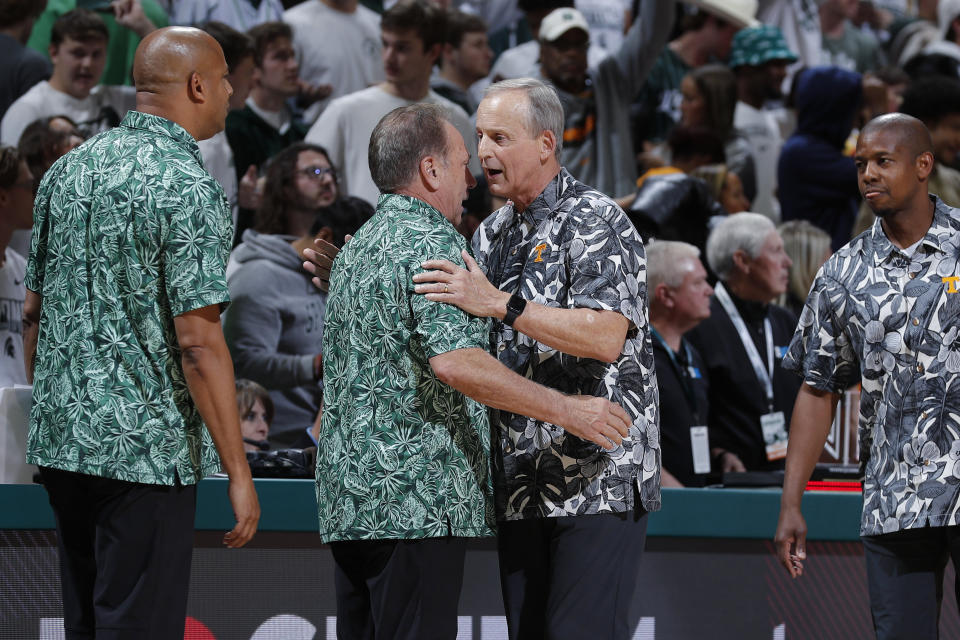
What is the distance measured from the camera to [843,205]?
6.90 meters

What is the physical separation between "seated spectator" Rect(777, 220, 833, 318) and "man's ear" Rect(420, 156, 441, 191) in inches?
144

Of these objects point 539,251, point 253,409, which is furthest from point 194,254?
point 253,409

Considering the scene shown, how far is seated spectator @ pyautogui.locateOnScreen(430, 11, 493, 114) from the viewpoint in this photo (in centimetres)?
672

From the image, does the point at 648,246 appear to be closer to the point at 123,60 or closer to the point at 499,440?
the point at 499,440

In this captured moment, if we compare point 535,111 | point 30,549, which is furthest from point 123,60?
point 535,111

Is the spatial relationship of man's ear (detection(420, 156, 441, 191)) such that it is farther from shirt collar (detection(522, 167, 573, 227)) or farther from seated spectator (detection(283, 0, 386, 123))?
seated spectator (detection(283, 0, 386, 123))

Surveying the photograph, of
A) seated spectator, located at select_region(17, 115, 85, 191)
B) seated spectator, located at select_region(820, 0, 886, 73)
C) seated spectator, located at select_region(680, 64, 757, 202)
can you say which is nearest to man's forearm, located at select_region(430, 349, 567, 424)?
seated spectator, located at select_region(17, 115, 85, 191)

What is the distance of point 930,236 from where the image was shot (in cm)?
315

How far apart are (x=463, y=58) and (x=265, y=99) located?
4.03 feet

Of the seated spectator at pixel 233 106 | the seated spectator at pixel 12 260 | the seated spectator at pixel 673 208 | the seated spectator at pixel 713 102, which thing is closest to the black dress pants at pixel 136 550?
the seated spectator at pixel 12 260

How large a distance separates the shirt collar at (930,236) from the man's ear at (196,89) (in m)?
1.76

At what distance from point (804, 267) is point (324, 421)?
12.9 ft

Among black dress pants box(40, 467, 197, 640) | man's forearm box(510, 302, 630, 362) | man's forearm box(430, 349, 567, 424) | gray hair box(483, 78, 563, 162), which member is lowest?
black dress pants box(40, 467, 197, 640)

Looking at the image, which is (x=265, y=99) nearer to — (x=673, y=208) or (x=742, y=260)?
(x=673, y=208)
